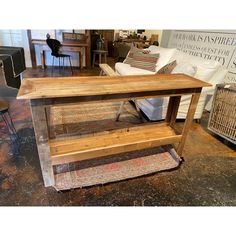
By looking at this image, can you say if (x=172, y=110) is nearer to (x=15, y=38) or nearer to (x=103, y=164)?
(x=103, y=164)

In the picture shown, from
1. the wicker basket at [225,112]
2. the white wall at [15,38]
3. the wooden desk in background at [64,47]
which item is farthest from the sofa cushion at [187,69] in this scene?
the white wall at [15,38]

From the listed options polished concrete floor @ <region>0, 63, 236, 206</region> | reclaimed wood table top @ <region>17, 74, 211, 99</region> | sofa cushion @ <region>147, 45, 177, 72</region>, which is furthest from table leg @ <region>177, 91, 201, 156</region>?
sofa cushion @ <region>147, 45, 177, 72</region>

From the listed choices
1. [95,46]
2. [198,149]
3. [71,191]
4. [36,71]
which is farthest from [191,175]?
[95,46]

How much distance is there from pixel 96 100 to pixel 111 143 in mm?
440

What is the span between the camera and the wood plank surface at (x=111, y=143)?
56.7 inches

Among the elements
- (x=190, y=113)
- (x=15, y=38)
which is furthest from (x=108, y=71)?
(x=15, y=38)

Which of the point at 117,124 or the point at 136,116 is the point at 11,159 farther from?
the point at 136,116

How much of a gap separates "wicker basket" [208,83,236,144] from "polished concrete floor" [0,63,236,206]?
194 millimetres

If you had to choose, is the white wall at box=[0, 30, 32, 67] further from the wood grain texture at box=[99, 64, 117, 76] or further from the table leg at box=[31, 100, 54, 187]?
the table leg at box=[31, 100, 54, 187]

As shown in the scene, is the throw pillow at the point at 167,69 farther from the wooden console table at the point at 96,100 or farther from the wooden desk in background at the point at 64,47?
the wooden desk in background at the point at 64,47

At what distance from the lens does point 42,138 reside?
1293mm

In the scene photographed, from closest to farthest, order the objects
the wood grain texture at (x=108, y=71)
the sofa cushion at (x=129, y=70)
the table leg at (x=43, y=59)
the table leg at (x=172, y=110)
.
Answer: the table leg at (x=172, y=110) → the wood grain texture at (x=108, y=71) → the sofa cushion at (x=129, y=70) → the table leg at (x=43, y=59)

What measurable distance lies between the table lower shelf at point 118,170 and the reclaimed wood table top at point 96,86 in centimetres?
69

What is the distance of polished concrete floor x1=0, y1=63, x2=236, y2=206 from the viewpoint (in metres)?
1.41
